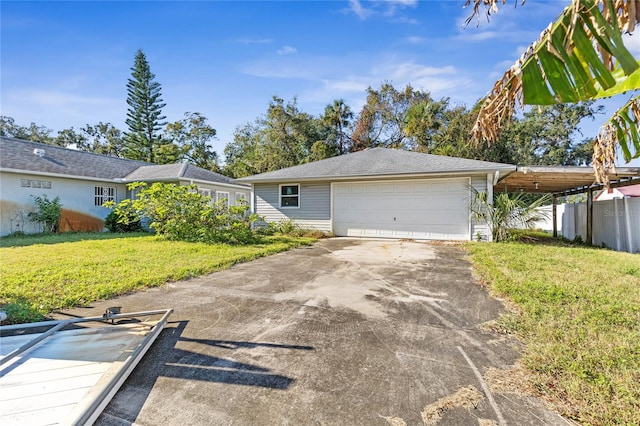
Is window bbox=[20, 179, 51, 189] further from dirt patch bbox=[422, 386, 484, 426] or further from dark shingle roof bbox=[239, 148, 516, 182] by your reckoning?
dirt patch bbox=[422, 386, 484, 426]

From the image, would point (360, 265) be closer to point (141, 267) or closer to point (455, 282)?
point (455, 282)

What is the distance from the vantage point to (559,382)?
214 cm

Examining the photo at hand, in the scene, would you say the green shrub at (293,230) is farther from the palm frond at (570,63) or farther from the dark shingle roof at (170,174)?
the palm frond at (570,63)

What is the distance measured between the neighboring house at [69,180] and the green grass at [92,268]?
11.9 feet

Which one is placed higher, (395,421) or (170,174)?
(170,174)

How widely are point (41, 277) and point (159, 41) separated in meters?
7.51

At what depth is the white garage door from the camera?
1040cm

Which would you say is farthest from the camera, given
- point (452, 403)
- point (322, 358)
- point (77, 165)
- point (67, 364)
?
point (77, 165)

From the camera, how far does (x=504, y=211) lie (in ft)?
30.9

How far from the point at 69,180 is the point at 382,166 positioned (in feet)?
46.1

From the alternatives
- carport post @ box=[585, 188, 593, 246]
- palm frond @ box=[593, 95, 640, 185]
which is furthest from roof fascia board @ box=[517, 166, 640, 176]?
palm frond @ box=[593, 95, 640, 185]

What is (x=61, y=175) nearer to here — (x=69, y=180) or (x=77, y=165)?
(x=69, y=180)

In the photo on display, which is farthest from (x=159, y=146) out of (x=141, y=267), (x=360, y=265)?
(x=360, y=265)

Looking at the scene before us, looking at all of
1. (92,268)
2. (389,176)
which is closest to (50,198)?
(92,268)
